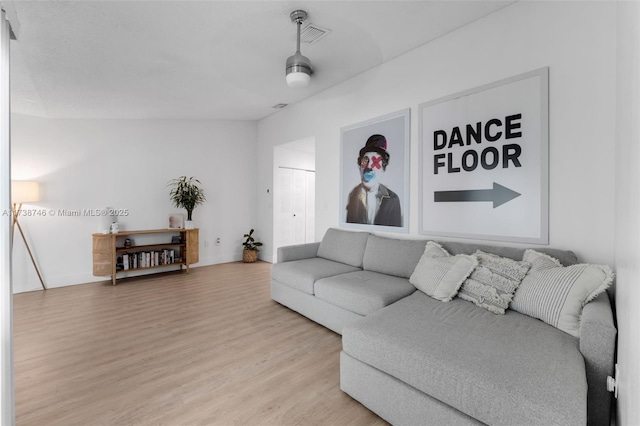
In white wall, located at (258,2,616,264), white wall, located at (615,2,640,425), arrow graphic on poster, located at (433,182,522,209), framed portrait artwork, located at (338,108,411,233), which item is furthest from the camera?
framed portrait artwork, located at (338,108,411,233)

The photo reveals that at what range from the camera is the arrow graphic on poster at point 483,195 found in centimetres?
246

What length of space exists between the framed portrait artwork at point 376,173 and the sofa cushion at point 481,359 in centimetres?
156

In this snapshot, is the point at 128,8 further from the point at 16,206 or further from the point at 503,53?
the point at 16,206

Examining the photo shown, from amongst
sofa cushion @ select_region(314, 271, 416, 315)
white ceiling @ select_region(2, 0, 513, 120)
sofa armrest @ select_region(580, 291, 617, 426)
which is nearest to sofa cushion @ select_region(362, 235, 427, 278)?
sofa cushion @ select_region(314, 271, 416, 315)

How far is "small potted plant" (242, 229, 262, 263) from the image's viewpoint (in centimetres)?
571

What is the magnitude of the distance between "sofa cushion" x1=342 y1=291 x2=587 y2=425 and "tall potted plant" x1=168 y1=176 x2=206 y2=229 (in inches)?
161

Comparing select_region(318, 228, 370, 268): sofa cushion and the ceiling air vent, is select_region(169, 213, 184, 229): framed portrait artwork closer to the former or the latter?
select_region(318, 228, 370, 268): sofa cushion

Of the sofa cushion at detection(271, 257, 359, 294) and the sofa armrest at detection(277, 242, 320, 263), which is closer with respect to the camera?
the sofa cushion at detection(271, 257, 359, 294)

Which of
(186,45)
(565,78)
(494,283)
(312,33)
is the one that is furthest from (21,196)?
(565,78)

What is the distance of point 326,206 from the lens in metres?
4.25

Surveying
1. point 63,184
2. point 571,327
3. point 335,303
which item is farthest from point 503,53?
point 63,184

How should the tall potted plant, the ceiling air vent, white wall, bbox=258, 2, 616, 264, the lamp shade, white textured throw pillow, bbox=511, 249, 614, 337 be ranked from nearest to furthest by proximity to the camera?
1. white textured throw pillow, bbox=511, 249, 614, 337
2. white wall, bbox=258, 2, 616, 264
3. the ceiling air vent
4. the lamp shade
5. the tall potted plant

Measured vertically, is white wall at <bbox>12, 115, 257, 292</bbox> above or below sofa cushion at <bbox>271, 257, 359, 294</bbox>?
above

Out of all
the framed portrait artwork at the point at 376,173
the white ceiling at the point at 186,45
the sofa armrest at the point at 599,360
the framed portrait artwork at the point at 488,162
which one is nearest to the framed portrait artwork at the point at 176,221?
the white ceiling at the point at 186,45
